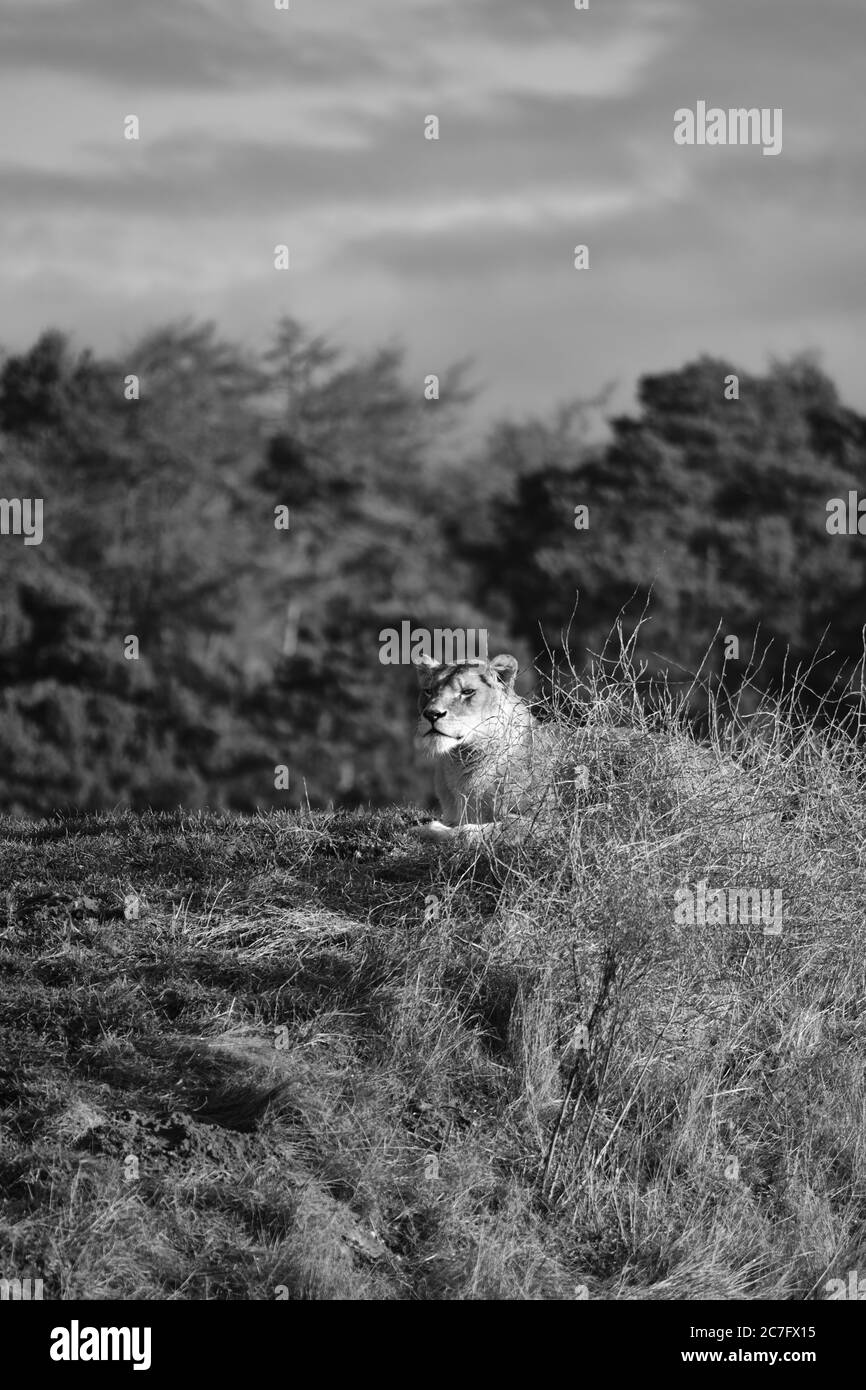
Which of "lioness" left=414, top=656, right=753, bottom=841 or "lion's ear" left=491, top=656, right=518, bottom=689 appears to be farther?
"lion's ear" left=491, top=656, right=518, bottom=689

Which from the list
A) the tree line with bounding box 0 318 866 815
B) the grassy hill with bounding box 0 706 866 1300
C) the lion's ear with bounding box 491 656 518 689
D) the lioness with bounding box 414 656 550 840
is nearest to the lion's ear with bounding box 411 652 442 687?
the lioness with bounding box 414 656 550 840

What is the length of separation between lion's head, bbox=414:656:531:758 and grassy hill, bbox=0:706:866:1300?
0.76 m

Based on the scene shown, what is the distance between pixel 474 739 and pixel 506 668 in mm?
658

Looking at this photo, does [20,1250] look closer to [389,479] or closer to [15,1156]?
[15,1156]

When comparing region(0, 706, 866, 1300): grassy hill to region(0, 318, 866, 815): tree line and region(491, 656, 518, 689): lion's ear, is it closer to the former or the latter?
region(491, 656, 518, 689): lion's ear

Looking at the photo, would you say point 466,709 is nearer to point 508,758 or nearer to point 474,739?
point 474,739

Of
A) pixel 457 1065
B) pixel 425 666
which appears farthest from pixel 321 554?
pixel 457 1065

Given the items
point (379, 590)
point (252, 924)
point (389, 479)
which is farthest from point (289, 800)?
point (252, 924)

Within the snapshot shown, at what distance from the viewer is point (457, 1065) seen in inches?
337

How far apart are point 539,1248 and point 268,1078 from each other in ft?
4.59

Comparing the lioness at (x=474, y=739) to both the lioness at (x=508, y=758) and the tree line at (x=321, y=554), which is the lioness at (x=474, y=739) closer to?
the lioness at (x=508, y=758)

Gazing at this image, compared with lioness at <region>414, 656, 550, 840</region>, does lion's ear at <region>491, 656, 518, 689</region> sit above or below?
above

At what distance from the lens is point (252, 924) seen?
9406 millimetres

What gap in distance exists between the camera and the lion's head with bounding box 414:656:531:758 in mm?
10703
